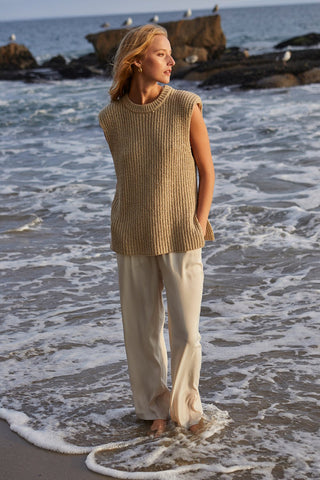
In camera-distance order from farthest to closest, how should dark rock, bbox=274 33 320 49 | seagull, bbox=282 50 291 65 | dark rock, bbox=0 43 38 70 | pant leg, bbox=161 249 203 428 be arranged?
1. dark rock, bbox=0 43 38 70
2. dark rock, bbox=274 33 320 49
3. seagull, bbox=282 50 291 65
4. pant leg, bbox=161 249 203 428

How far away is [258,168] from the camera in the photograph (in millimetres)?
10656

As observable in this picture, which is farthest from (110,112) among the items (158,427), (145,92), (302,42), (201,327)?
(302,42)

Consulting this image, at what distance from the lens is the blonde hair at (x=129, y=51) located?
2.92 metres

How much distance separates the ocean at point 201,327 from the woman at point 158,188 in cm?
51

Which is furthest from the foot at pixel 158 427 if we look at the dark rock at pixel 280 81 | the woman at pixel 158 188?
the dark rock at pixel 280 81

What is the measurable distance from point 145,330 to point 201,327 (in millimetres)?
1753

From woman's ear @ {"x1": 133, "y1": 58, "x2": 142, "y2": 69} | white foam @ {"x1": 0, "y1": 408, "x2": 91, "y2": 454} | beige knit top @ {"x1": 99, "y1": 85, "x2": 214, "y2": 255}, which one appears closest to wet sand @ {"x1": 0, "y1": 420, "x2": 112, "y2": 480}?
white foam @ {"x1": 0, "y1": 408, "x2": 91, "y2": 454}

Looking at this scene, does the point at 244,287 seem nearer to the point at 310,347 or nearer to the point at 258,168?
the point at 310,347

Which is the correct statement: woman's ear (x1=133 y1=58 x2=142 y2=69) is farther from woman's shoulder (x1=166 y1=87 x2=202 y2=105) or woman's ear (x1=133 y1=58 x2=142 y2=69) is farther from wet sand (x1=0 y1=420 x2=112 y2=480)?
wet sand (x1=0 y1=420 x2=112 y2=480)

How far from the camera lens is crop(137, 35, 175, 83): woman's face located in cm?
294

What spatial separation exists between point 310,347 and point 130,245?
6.07ft

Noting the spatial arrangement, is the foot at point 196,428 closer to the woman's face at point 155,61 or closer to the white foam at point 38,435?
the white foam at point 38,435

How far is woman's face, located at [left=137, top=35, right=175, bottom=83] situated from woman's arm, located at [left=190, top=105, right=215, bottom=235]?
0.76 ft

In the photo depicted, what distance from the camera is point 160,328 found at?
125 inches
